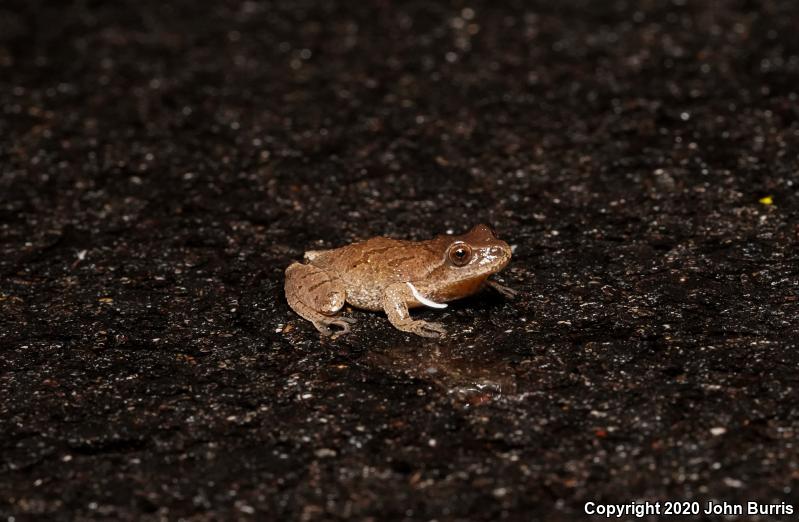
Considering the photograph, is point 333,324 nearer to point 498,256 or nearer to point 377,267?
point 377,267

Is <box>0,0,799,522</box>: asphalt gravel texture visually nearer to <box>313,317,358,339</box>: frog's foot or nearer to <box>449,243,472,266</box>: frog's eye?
→ <box>313,317,358,339</box>: frog's foot

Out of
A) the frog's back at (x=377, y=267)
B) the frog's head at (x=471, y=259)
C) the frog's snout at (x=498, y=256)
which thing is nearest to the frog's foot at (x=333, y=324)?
the frog's back at (x=377, y=267)

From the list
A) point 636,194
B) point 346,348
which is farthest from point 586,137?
point 346,348

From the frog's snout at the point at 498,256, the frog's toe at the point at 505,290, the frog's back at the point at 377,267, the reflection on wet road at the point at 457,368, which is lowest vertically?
the reflection on wet road at the point at 457,368

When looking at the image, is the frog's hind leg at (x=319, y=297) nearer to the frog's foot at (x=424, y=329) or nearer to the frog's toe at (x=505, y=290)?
the frog's foot at (x=424, y=329)

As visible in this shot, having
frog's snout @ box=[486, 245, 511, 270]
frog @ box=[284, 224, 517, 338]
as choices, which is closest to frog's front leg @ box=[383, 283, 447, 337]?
frog @ box=[284, 224, 517, 338]
